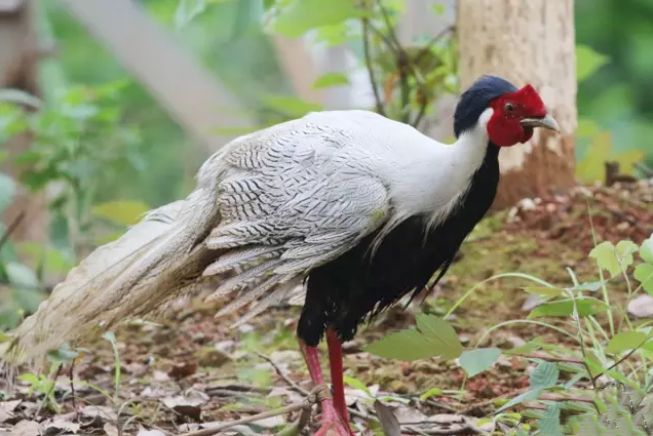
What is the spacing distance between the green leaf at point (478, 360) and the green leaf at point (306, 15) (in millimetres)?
1985

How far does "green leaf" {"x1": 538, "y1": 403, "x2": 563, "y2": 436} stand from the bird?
0.50 m

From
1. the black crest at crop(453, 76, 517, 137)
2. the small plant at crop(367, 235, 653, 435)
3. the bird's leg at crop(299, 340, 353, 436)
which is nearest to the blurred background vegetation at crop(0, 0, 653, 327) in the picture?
the black crest at crop(453, 76, 517, 137)

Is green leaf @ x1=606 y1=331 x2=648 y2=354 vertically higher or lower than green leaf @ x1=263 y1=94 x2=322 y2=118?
lower

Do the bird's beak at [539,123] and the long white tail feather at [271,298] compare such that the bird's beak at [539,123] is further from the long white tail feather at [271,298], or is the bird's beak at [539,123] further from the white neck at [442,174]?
the long white tail feather at [271,298]

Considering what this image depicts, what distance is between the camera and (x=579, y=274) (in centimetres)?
353

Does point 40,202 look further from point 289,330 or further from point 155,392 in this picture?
point 155,392

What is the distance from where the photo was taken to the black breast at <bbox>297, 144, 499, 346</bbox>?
2.44 m

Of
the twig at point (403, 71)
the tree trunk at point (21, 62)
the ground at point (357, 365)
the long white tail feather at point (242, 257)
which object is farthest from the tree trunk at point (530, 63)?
the tree trunk at point (21, 62)

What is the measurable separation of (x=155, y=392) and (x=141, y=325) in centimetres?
89

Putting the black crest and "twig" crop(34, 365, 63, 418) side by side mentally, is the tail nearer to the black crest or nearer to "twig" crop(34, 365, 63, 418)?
"twig" crop(34, 365, 63, 418)

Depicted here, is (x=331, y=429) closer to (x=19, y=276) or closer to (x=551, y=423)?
(x=551, y=423)

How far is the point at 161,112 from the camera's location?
1034cm

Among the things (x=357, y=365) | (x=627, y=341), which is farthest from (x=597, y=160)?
(x=627, y=341)

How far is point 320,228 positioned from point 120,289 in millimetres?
524
